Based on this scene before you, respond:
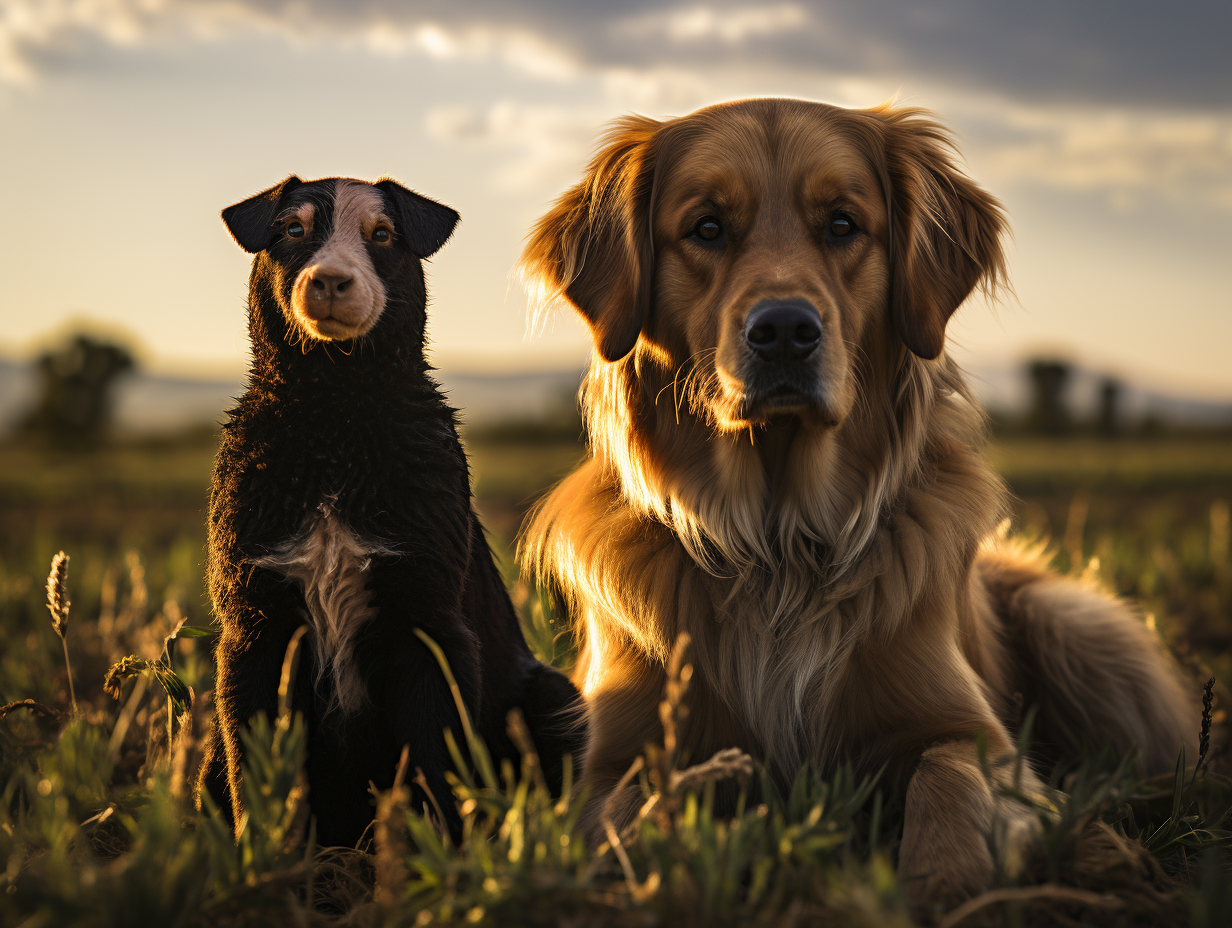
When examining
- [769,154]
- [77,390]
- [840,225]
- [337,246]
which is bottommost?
[77,390]

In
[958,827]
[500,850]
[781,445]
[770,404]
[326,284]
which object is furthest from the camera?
[781,445]

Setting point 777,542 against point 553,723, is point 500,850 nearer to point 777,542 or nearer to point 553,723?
point 553,723

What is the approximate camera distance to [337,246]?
8.16ft

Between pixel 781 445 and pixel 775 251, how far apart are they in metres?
0.61

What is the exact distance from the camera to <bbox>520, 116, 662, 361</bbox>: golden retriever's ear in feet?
9.57

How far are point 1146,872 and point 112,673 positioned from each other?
2623 mm

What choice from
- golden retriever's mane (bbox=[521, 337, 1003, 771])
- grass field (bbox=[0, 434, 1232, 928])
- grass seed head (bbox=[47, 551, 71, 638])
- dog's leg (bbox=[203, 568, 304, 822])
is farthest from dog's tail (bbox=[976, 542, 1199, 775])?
grass seed head (bbox=[47, 551, 71, 638])

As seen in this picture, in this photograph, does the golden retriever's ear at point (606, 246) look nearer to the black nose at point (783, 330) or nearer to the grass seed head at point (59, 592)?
the black nose at point (783, 330)

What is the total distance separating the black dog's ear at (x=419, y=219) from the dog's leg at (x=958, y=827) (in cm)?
192

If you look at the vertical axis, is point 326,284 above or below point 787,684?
above

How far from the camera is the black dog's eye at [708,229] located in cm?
284

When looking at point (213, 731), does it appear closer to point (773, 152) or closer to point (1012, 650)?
point (773, 152)

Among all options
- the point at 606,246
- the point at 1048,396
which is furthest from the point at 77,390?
the point at 606,246

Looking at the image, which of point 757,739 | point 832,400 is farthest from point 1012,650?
point 832,400
